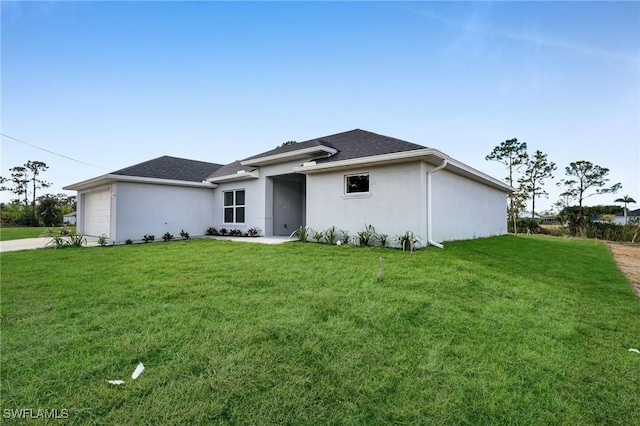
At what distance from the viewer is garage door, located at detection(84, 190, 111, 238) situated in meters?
13.5

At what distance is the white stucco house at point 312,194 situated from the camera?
29.8ft

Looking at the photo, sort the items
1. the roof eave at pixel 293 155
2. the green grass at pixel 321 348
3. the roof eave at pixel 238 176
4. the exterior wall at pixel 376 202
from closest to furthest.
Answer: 1. the green grass at pixel 321 348
2. the exterior wall at pixel 376 202
3. the roof eave at pixel 293 155
4. the roof eave at pixel 238 176

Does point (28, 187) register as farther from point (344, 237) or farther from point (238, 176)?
point (344, 237)

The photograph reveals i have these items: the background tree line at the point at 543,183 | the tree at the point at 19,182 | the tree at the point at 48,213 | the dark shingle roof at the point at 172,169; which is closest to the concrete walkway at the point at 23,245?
the dark shingle roof at the point at 172,169

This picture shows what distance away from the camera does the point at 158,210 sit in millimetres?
13406

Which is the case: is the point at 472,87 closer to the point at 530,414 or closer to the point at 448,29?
the point at 448,29

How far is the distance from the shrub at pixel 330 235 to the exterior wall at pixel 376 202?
0.55ft

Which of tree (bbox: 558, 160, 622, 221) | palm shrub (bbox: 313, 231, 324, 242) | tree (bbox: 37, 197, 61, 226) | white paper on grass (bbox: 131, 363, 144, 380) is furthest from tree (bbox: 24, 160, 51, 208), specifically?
tree (bbox: 558, 160, 622, 221)

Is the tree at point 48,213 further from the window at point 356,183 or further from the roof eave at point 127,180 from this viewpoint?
the window at point 356,183

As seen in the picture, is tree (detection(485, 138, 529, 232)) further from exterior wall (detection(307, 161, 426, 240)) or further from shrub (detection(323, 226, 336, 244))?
shrub (detection(323, 226, 336, 244))

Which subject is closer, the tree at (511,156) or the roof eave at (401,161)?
the roof eave at (401,161)

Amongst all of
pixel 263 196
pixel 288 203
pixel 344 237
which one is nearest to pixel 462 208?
pixel 344 237

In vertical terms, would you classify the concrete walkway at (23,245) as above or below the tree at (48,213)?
below

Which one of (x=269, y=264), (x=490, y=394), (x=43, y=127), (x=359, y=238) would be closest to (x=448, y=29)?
(x=359, y=238)
